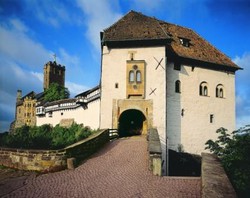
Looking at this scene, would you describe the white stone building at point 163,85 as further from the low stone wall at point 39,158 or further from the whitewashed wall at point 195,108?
the low stone wall at point 39,158

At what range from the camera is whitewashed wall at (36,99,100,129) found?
29594mm

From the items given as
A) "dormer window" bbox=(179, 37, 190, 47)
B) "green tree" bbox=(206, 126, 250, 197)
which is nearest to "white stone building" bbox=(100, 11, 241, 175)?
"dormer window" bbox=(179, 37, 190, 47)

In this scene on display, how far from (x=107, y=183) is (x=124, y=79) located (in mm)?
15752

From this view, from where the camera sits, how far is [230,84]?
100ft

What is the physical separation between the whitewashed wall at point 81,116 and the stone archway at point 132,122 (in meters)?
3.28

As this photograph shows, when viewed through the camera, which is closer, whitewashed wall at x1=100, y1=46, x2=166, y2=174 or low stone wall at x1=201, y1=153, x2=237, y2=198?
low stone wall at x1=201, y1=153, x2=237, y2=198

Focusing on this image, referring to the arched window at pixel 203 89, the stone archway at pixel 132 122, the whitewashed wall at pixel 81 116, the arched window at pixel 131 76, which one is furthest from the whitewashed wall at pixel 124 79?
the arched window at pixel 203 89

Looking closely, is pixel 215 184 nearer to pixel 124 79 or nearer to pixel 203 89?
pixel 124 79

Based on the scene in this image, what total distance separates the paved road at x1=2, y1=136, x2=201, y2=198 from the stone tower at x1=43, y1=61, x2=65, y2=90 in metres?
Answer: 70.7

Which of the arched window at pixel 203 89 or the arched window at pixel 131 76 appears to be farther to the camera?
the arched window at pixel 203 89

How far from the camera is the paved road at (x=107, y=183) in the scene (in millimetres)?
9266

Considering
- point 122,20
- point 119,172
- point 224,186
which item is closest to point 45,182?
point 119,172

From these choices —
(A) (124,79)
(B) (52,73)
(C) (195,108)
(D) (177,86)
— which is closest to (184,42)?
(D) (177,86)

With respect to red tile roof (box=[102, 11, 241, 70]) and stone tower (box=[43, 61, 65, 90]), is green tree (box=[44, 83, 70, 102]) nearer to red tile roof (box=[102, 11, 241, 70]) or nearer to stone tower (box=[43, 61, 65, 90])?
stone tower (box=[43, 61, 65, 90])
